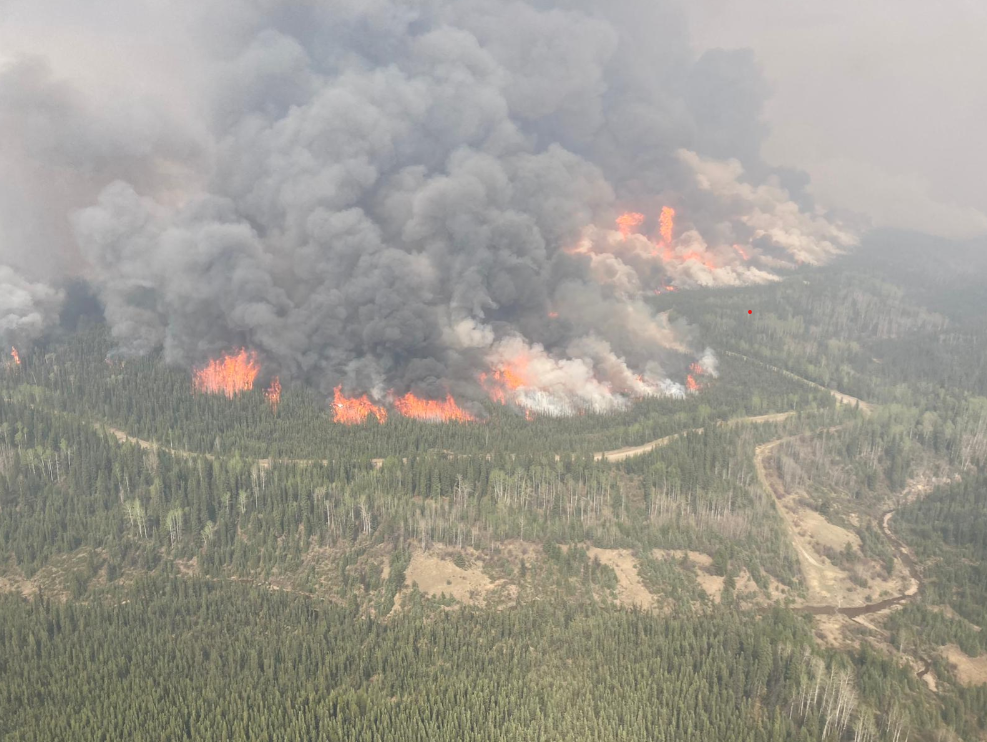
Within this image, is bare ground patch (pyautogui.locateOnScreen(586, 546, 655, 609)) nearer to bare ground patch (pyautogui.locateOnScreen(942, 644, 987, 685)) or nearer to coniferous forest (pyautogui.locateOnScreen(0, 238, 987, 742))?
coniferous forest (pyautogui.locateOnScreen(0, 238, 987, 742))

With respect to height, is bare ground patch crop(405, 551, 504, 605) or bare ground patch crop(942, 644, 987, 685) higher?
bare ground patch crop(942, 644, 987, 685)

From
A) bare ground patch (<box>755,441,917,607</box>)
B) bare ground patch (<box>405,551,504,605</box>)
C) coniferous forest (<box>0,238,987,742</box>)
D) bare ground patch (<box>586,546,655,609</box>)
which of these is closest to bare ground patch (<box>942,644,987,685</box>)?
coniferous forest (<box>0,238,987,742</box>)

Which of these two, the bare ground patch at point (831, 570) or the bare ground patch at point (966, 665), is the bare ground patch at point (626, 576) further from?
the bare ground patch at point (966, 665)

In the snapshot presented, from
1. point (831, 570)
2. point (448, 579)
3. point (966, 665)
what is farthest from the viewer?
point (831, 570)

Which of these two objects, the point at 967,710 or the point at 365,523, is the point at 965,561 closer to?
the point at 967,710

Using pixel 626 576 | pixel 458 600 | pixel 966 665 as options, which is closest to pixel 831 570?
pixel 966 665

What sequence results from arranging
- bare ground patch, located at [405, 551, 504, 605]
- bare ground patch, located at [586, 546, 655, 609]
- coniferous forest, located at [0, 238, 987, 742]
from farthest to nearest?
bare ground patch, located at [586, 546, 655, 609]
bare ground patch, located at [405, 551, 504, 605]
coniferous forest, located at [0, 238, 987, 742]

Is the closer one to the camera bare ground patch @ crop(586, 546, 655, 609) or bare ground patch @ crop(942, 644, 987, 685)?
bare ground patch @ crop(942, 644, 987, 685)

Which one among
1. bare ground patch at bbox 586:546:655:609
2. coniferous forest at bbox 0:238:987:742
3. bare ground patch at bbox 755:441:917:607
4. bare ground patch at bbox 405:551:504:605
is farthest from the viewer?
bare ground patch at bbox 755:441:917:607

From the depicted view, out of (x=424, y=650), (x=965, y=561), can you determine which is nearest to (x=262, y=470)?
(x=424, y=650)

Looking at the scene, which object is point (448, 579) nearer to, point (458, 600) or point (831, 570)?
point (458, 600)

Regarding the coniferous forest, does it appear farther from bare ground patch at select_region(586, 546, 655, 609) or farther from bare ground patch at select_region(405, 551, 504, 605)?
bare ground patch at select_region(405, 551, 504, 605)

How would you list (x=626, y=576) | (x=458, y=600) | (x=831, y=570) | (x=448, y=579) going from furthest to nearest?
(x=831, y=570) < (x=626, y=576) < (x=448, y=579) < (x=458, y=600)
